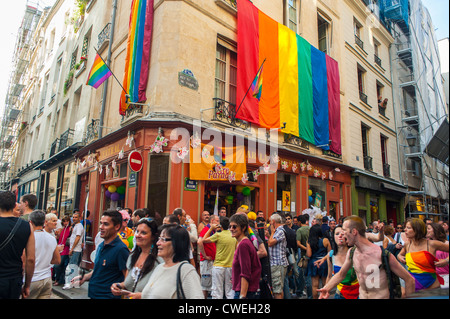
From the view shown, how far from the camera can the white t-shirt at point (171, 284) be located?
2.58 m

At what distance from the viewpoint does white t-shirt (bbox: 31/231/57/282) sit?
430 centimetres

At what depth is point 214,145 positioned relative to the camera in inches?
404

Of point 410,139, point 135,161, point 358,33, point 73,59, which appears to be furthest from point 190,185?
point 410,139

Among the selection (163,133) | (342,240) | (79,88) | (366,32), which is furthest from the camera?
(366,32)

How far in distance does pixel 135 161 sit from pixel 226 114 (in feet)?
12.7

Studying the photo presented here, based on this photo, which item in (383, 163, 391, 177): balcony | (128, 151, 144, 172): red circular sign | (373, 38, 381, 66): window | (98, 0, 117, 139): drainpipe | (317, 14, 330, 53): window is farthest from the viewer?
(373, 38, 381, 66): window

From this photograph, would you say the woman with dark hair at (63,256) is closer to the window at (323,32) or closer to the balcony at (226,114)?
the balcony at (226,114)

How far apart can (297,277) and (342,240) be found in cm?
366

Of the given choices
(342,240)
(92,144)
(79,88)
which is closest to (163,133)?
(92,144)

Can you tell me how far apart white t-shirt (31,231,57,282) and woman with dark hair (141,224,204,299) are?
2.37 meters

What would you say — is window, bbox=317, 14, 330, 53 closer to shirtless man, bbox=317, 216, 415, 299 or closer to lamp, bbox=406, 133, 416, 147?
lamp, bbox=406, 133, 416, 147

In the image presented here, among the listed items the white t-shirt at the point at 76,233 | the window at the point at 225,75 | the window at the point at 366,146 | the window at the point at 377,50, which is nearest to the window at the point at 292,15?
the window at the point at 225,75

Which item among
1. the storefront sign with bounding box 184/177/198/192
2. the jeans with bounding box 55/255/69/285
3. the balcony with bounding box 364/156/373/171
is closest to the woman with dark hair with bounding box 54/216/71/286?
the jeans with bounding box 55/255/69/285
